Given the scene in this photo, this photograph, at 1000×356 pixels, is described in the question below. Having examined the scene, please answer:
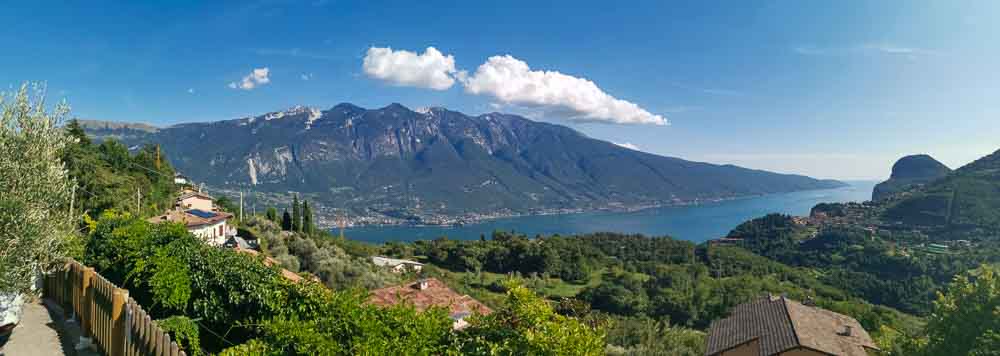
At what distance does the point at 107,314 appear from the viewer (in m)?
5.41

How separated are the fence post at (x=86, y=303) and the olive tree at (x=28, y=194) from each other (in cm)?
52

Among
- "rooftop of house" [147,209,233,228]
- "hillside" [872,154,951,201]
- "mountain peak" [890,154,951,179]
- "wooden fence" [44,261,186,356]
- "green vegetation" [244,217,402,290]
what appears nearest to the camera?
"wooden fence" [44,261,186,356]

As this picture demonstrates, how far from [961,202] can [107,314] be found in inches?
4281

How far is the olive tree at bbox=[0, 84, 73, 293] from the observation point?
5621 millimetres

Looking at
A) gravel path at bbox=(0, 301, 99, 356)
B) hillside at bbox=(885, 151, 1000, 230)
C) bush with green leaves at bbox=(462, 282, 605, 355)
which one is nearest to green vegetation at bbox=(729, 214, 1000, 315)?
hillside at bbox=(885, 151, 1000, 230)

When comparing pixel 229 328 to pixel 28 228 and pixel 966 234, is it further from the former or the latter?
pixel 966 234

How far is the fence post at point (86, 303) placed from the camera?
6.13 m

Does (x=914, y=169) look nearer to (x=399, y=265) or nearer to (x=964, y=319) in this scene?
(x=399, y=265)

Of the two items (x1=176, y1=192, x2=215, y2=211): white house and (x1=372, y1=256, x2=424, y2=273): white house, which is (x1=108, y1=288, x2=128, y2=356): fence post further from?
(x1=372, y1=256, x2=424, y2=273): white house

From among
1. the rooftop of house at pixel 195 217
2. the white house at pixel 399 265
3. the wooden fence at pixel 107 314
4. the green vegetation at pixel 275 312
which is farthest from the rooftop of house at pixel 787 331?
the white house at pixel 399 265

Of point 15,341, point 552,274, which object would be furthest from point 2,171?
point 552,274

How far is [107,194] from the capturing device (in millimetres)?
24000

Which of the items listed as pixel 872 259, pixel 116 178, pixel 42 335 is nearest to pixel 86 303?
pixel 42 335

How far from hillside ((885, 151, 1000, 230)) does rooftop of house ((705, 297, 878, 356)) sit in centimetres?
8077
